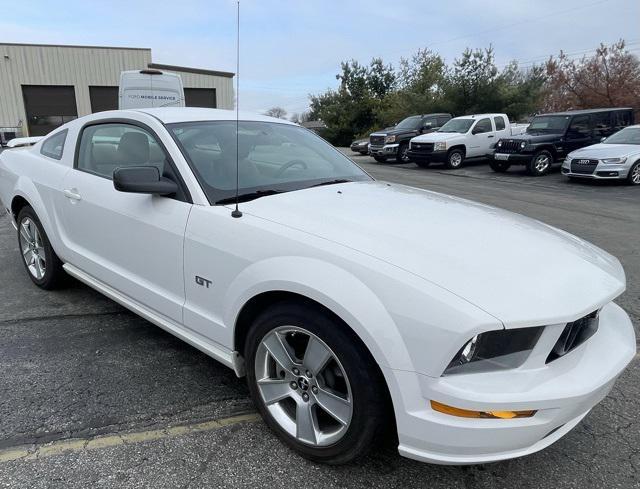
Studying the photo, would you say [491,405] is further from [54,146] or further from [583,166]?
[583,166]

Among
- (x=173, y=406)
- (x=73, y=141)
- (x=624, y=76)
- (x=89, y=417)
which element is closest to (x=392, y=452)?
(x=173, y=406)

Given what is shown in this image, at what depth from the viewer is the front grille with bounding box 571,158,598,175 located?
13.1 meters

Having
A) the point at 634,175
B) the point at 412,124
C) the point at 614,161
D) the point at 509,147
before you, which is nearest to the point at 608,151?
the point at 614,161

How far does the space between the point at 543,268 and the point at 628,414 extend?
1.24 m

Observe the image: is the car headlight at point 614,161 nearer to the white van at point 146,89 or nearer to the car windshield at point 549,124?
the car windshield at point 549,124

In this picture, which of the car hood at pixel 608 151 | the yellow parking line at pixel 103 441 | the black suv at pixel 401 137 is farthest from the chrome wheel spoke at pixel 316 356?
the black suv at pixel 401 137

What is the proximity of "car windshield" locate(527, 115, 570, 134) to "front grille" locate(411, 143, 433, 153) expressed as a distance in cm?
327

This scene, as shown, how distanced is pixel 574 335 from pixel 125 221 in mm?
2518

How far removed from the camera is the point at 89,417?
8.52 ft

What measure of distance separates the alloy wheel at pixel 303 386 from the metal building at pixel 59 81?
30950 mm

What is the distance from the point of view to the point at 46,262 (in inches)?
163

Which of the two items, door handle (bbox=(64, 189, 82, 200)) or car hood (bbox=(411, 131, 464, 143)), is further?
car hood (bbox=(411, 131, 464, 143))

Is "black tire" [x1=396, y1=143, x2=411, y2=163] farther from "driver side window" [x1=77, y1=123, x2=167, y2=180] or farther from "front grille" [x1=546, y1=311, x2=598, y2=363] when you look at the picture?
"front grille" [x1=546, y1=311, x2=598, y2=363]

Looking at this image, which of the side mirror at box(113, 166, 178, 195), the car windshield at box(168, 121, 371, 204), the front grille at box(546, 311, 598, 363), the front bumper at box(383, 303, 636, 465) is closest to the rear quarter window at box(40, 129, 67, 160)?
the car windshield at box(168, 121, 371, 204)
